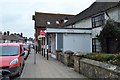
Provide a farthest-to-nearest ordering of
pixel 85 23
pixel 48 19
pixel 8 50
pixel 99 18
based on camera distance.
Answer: pixel 48 19 → pixel 85 23 → pixel 99 18 → pixel 8 50

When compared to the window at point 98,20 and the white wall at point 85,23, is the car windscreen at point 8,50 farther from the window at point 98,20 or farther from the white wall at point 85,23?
the white wall at point 85,23

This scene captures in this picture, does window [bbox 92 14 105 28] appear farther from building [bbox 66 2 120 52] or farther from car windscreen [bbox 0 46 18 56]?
car windscreen [bbox 0 46 18 56]

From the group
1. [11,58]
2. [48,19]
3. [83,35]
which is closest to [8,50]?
[11,58]

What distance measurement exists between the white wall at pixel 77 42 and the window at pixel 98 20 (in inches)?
64.0

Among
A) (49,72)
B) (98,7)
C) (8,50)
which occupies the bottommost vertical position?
(49,72)

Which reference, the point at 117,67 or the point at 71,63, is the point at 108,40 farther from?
the point at 117,67

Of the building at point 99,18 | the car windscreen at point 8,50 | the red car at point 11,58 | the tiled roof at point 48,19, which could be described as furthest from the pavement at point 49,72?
the tiled roof at point 48,19

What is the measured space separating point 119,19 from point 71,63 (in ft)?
23.0

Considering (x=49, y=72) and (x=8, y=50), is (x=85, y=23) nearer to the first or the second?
(x=49, y=72)

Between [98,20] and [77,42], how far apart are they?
138 inches

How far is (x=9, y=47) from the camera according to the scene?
13672 mm

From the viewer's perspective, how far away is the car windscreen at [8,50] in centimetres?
1292

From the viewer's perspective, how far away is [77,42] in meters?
26.1

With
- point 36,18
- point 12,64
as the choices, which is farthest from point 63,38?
point 36,18
